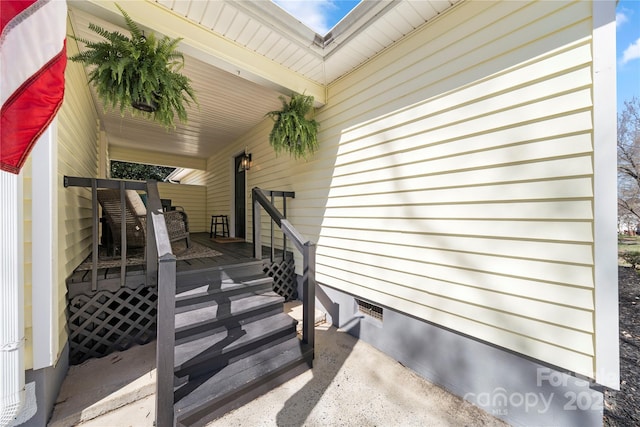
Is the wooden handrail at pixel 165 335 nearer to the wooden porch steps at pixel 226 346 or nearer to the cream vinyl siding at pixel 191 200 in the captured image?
the wooden porch steps at pixel 226 346

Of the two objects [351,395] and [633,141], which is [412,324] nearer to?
[351,395]

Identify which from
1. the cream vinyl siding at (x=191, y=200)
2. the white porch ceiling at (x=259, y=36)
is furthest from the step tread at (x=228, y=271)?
the cream vinyl siding at (x=191, y=200)

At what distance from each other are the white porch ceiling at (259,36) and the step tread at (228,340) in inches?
107

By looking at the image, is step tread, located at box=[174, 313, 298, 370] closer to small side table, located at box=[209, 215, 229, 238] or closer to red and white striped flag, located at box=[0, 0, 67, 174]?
red and white striped flag, located at box=[0, 0, 67, 174]

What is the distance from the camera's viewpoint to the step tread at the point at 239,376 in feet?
5.33

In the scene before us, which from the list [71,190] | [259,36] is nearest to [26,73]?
[71,190]

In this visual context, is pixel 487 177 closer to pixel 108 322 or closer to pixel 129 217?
pixel 108 322

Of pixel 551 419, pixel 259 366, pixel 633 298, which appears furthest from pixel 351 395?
pixel 633 298

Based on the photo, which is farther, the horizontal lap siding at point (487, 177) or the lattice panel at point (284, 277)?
the lattice panel at point (284, 277)

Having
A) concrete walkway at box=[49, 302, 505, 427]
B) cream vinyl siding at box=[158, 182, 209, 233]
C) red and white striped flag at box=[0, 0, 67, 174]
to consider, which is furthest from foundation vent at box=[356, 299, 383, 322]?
cream vinyl siding at box=[158, 182, 209, 233]

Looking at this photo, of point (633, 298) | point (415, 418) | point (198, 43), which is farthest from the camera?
point (633, 298)

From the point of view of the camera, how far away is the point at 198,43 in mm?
2246

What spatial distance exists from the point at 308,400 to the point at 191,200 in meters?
7.27

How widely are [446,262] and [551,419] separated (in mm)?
1153
